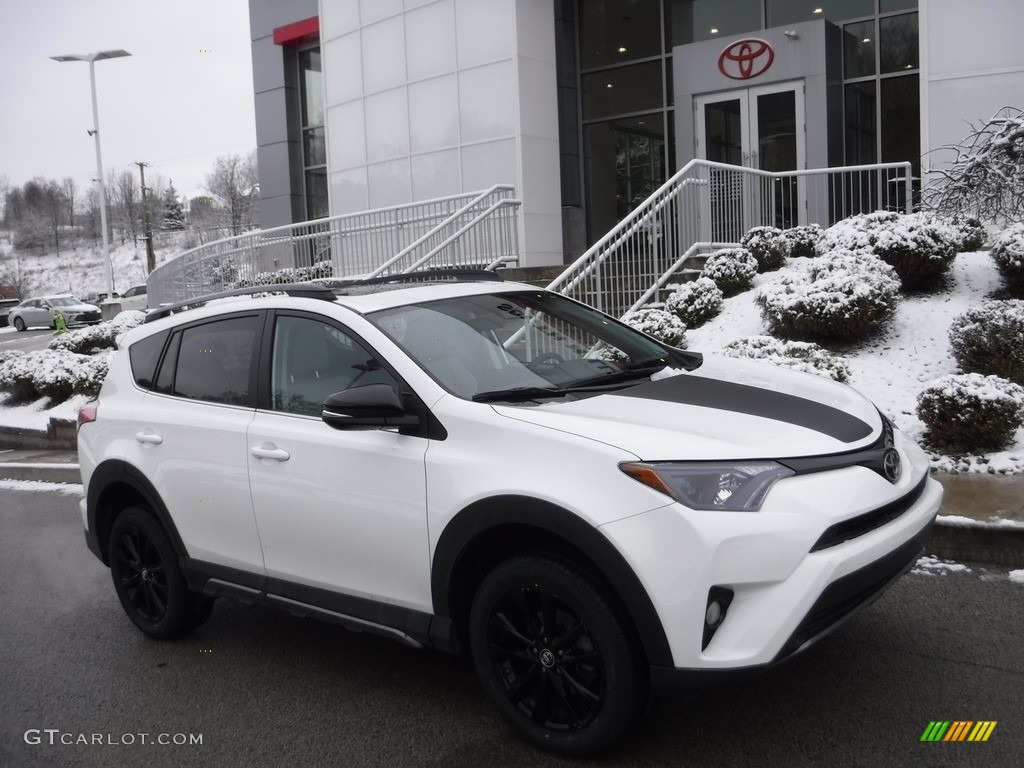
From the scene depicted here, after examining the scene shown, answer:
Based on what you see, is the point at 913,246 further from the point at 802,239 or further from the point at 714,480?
the point at 714,480

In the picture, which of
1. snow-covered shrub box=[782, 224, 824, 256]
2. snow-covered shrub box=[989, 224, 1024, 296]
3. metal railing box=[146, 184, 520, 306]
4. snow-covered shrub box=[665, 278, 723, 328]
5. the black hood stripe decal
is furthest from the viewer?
metal railing box=[146, 184, 520, 306]

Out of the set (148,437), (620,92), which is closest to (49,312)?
(620,92)

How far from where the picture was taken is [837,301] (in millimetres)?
9180

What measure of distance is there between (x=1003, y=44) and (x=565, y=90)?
912 cm

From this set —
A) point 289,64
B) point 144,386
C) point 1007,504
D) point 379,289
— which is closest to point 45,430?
point 144,386

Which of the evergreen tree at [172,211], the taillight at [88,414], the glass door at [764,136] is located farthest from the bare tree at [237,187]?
the taillight at [88,414]

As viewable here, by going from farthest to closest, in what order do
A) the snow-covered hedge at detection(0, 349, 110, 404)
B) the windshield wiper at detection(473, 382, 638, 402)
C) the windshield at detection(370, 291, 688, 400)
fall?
the snow-covered hedge at detection(0, 349, 110, 404) → the windshield at detection(370, 291, 688, 400) → the windshield wiper at detection(473, 382, 638, 402)

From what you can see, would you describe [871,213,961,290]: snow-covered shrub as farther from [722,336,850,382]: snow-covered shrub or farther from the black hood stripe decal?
the black hood stripe decal

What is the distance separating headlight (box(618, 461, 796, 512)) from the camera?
3143 mm

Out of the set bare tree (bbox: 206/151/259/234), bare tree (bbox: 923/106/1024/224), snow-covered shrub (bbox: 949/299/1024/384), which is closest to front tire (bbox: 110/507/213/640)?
snow-covered shrub (bbox: 949/299/1024/384)

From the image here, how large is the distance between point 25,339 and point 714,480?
127ft

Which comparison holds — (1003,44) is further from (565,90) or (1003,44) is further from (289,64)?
(289,64)

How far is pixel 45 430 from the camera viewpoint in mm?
12984

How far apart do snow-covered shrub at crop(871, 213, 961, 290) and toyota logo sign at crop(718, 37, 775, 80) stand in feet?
26.8
